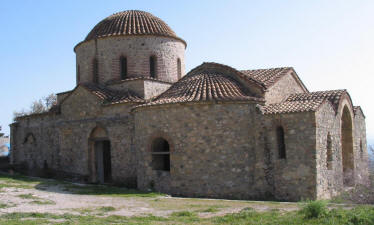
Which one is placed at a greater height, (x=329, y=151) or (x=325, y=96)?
(x=325, y=96)

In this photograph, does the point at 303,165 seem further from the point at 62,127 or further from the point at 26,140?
the point at 26,140

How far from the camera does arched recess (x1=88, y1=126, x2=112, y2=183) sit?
60.2 ft

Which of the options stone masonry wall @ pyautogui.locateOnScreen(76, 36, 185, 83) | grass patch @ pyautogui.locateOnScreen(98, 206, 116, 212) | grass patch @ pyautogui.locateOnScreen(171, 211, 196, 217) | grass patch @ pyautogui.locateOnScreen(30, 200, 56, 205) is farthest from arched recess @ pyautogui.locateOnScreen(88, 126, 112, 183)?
grass patch @ pyautogui.locateOnScreen(171, 211, 196, 217)

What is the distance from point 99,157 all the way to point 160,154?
14.1 feet

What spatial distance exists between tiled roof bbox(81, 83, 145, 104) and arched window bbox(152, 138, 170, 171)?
2280 mm

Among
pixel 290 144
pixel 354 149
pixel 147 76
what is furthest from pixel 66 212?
pixel 354 149

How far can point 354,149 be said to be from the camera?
17.2 m

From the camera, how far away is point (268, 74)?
54.3 ft

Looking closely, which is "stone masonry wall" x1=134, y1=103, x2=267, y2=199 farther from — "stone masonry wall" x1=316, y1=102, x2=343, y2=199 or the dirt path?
"stone masonry wall" x1=316, y1=102, x2=343, y2=199

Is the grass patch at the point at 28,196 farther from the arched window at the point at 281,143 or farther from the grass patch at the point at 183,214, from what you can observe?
the arched window at the point at 281,143

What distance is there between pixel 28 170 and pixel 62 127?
12.1 ft

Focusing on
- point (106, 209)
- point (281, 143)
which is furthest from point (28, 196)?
point (281, 143)

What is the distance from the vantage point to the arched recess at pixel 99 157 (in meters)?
18.4

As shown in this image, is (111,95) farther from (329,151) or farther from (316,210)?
(316,210)
